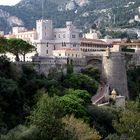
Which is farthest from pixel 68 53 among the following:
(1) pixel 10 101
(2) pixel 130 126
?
(2) pixel 130 126

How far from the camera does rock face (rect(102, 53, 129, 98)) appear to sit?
76625mm

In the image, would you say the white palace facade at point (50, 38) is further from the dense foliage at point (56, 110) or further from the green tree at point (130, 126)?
the green tree at point (130, 126)

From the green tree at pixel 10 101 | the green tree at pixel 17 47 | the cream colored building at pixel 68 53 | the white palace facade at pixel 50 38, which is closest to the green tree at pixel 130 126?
the green tree at pixel 10 101

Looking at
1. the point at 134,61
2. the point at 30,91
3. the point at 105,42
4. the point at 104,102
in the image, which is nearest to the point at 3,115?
the point at 30,91

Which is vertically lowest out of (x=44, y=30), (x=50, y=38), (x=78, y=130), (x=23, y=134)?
(x=78, y=130)

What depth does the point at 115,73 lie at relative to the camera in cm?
7712

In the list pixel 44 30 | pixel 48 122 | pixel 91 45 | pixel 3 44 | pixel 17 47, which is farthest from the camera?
pixel 91 45

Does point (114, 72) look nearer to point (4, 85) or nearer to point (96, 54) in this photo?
point (96, 54)

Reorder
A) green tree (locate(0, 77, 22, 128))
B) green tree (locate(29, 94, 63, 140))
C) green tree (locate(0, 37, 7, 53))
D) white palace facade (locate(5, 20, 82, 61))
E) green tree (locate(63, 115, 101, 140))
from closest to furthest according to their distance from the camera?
green tree (locate(29, 94, 63, 140))
green tree (locate(63, 115, 101, 140))
green tree (locate(0, 77, 22, 128))
green tree (locate(0, 37, 7, 53))
white palace facade (locate(5, 20, 82, 61))

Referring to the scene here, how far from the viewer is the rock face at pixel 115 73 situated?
76625 millimetres

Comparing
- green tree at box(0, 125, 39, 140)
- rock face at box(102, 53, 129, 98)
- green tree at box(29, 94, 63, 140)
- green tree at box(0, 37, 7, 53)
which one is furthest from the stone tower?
green tree at box(0, 125, 39, 140)

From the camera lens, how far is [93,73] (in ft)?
250

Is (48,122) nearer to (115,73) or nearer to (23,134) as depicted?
(23,134)

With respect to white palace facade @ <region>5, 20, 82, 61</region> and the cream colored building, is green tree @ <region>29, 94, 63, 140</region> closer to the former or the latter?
the cream colored building
